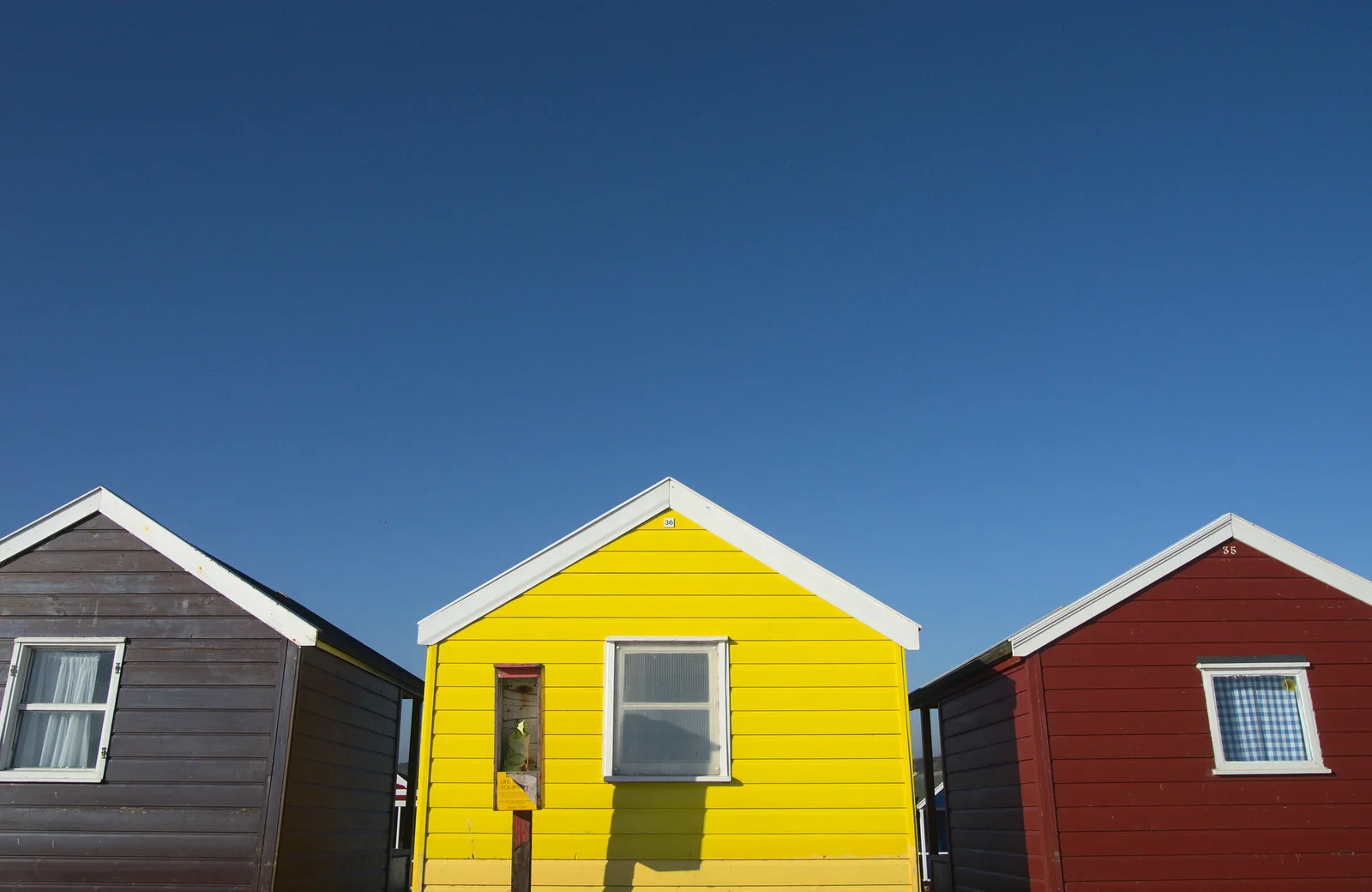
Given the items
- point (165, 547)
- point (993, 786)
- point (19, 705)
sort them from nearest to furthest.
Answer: point (19, 705) → point (165, 547) → point (993, 786)

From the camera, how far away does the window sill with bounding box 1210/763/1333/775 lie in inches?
429

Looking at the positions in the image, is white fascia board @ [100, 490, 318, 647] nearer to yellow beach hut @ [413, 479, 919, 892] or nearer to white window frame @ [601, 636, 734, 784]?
yellow beach hut @ [413, 479, 919, 892]

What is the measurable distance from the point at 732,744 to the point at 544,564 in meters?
2.55

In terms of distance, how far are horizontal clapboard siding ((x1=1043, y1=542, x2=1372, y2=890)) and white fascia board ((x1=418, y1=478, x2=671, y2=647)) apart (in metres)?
4.46

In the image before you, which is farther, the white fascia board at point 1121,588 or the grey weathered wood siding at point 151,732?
the white fascia board at point 1121,588

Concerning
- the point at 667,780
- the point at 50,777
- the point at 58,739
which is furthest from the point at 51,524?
the point at 667,780

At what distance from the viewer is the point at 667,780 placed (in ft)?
33.9

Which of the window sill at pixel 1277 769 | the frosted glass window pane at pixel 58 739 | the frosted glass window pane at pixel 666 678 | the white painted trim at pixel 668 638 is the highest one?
the white painted trim at pixel 668 638

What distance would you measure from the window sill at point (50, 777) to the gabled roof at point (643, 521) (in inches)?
129

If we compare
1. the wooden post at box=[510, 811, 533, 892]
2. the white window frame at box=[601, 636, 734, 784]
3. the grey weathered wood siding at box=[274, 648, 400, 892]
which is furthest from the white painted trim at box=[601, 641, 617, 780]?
the grey weathered wood siding at box=[274, 648, 400, 892]

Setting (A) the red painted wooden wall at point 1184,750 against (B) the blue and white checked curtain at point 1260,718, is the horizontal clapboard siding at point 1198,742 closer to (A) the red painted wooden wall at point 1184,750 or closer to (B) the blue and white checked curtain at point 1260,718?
(A) the red painted wooden wall at point 1184,750

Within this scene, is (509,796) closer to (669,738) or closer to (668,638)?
(669,738)

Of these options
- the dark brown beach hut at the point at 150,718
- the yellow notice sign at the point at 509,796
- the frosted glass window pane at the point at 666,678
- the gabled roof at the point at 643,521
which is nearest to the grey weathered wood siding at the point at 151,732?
the dark brown beach hut at the point at 150,718

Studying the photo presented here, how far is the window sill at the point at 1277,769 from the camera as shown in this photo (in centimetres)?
1091
